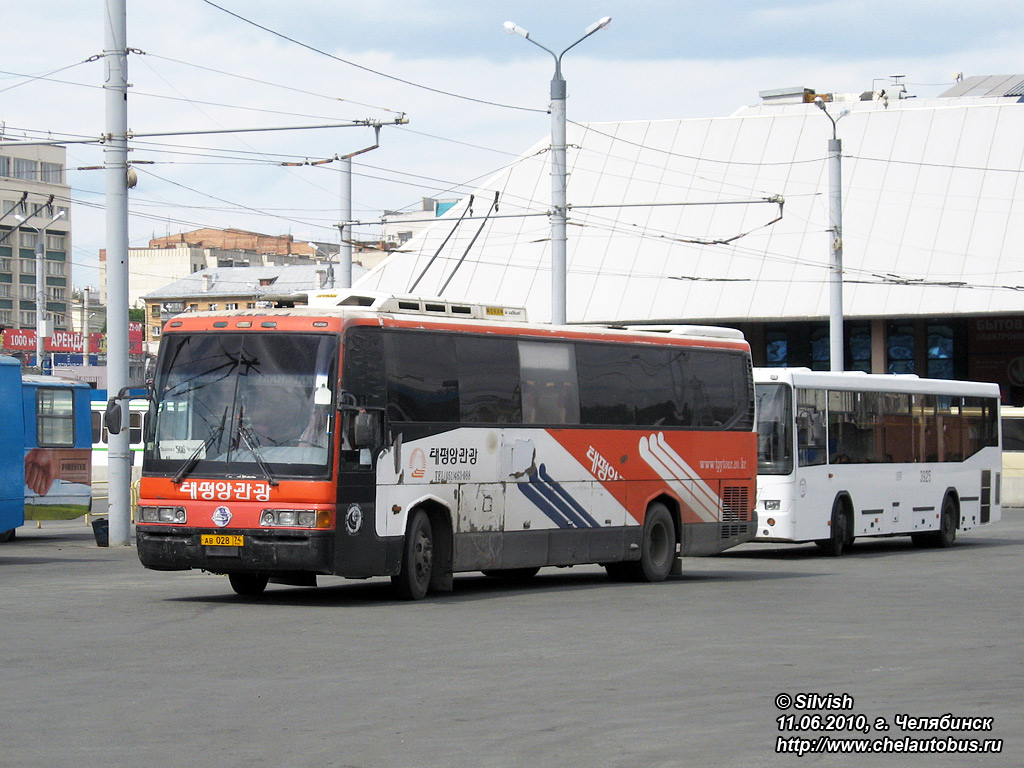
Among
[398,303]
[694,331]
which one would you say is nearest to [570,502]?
[398,303]

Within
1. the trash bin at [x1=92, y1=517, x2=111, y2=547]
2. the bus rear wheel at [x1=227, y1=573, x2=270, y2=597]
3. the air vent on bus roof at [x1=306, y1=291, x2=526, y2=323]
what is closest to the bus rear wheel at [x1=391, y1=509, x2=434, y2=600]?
the bus rear wheel at [x1=227, y1=573, x2=270, y2=597]

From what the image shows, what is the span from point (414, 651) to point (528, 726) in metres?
3.36

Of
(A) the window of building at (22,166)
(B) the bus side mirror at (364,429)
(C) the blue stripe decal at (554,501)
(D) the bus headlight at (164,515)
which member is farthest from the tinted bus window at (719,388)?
(A) the window of building at (22,166)

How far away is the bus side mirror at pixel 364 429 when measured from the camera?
48.7ft

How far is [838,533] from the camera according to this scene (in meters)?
25.9

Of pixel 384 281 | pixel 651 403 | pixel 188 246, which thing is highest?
pixel 188 246

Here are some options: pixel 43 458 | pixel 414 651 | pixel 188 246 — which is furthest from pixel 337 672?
pixel 188 246

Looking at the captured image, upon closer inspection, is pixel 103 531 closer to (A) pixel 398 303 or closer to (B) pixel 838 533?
(A) pixel 398 303

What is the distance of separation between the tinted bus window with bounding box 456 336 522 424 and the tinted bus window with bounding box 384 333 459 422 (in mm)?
153

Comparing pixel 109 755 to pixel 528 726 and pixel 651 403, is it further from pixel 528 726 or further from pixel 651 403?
pixel 651 403

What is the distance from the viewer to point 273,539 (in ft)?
48.8

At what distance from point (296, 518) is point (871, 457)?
14.4m

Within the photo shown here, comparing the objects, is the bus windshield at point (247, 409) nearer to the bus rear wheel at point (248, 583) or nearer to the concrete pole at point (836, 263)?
the bus rear wheel at point (248, 583)

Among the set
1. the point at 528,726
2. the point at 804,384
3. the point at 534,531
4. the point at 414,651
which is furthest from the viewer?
the point at 804,384
